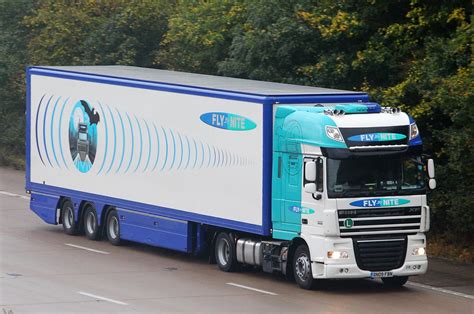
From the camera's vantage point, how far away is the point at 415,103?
26578 mm

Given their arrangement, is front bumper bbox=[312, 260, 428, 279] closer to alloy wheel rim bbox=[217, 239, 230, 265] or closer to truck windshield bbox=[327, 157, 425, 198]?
truck windshield bbox=[327, 157, 425, 198]

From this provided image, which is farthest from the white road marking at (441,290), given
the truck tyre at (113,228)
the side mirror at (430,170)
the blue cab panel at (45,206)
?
the blue cab panel at (45,206)

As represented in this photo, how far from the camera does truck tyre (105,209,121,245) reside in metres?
26.1

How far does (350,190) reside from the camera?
2072 centimetres

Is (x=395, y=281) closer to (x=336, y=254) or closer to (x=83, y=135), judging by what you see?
(x=336, y=254)

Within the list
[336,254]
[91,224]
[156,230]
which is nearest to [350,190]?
[336,254]

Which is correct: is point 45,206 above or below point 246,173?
below

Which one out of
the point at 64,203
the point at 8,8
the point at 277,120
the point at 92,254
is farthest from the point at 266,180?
the point at 8,8

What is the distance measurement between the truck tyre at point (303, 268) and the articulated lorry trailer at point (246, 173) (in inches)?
1.2

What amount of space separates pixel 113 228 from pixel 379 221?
7.30m

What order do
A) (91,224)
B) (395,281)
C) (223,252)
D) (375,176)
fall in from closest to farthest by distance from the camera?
(375,176) < (395,281) < (223,252) < (91,224)

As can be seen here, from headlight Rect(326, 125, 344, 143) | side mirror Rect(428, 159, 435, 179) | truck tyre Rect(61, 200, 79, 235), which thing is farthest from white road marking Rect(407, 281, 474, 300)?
truck tyre Rect(61, 200, 79, 235)

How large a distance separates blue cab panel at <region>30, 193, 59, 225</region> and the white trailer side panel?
1.11ft

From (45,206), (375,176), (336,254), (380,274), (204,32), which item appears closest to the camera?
(336,254)
